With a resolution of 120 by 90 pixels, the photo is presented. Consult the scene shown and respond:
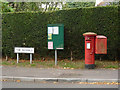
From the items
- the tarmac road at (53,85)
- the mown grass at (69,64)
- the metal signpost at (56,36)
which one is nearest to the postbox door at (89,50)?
the mown grass at (69,64)

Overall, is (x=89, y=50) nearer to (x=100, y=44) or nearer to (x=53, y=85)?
(x=100, y=44)

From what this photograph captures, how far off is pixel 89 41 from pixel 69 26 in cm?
214

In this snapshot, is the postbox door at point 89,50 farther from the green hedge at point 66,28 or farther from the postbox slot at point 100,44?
the green hedge at point 66,28

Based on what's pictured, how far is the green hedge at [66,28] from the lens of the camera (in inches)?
401

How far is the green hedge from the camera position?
10.2 m

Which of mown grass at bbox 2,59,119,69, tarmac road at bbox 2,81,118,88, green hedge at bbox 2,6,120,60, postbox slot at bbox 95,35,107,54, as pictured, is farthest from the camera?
green hedge at bbox 2,6,120,60

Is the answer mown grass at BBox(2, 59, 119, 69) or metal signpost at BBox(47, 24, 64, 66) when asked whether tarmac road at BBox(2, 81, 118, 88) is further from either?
metal signpost at BBox(47, 24, 64, 66)

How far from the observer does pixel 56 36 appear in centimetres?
997

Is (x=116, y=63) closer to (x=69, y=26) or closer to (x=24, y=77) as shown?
(x=69, y=26)

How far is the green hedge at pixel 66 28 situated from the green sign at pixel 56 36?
955 mm

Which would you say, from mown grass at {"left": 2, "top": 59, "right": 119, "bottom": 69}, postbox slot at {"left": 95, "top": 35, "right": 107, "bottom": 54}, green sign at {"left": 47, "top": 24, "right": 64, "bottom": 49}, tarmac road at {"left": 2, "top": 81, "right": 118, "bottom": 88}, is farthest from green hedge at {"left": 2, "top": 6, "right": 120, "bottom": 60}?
tarmac road at {"left": 2, "top": 81, "right": 118, "bottom": 88}

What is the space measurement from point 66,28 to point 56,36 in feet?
3.63

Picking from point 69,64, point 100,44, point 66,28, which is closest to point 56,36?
point 66,28

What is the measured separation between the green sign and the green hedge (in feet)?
3.13
